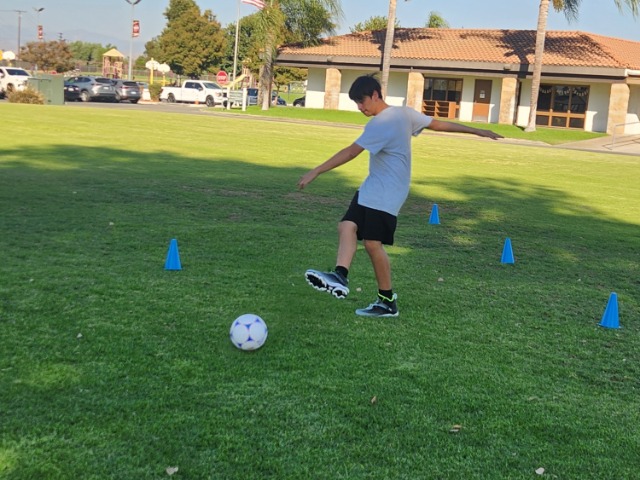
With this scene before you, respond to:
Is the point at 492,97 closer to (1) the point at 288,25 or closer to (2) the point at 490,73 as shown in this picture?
(2) the point at 490,73

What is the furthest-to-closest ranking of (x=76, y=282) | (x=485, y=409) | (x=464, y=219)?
(x=464, y=219) → (x=76, y=282) → (x=485, y=409)

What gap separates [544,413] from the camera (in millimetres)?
4121

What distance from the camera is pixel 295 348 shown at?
4898mm

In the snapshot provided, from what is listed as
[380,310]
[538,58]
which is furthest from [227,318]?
[538,58]

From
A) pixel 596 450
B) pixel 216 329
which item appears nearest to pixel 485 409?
pixel 596 450

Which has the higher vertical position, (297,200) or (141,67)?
(141,67)

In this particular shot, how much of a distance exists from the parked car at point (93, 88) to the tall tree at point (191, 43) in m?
30.2

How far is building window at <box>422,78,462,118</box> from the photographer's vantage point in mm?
48438

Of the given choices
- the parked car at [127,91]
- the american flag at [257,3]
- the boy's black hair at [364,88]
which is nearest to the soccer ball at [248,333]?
the boy's black hair at [364,88]

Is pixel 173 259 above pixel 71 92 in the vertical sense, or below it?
→ below

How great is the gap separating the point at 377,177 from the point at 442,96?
4492cm

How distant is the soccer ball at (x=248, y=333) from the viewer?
185 inches

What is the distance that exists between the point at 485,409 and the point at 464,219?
24.0 feet

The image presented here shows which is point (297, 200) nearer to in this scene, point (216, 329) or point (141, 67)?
point (216, 329)
